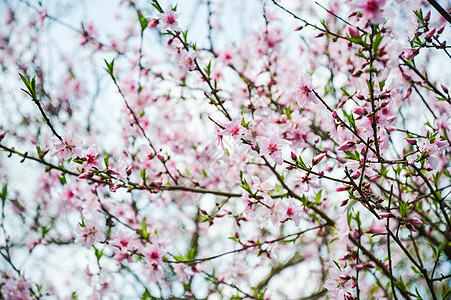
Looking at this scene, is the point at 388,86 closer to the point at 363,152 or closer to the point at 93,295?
the point at 363,152

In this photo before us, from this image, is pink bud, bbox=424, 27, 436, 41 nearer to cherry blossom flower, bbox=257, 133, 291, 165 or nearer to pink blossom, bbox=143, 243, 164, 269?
cherry blossom flower, bbox=257, 133, 291, 165

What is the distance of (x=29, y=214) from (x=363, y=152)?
5705 mm

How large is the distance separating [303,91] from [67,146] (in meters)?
1.65

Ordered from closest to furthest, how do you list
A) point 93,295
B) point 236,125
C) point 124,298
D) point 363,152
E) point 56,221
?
point 363,152, point 236,125, point 93,295, point 124,298, point 56,221

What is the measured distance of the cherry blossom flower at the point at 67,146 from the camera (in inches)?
88.6

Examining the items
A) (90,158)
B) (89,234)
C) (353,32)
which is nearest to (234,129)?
(353,32)

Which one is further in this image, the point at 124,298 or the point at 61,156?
the point at 124,298

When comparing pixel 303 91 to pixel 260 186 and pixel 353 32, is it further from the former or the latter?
pixel 260 186

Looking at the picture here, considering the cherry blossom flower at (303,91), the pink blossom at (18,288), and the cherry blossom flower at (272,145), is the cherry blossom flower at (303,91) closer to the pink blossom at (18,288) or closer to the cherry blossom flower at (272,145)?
the cherry blossom flower at (272,145)

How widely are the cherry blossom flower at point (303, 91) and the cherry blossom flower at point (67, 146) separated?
1.51m

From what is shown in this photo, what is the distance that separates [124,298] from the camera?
548 cm

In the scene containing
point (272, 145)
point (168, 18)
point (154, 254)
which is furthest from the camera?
point (154, 254)

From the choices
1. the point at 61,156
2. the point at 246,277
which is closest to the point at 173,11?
the point at 61,156

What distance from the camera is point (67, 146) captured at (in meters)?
2.29
